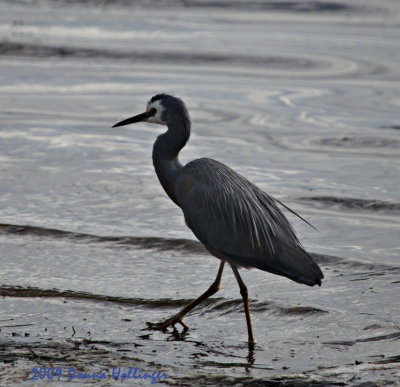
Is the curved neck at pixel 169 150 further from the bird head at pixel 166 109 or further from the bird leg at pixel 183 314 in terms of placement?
the bird leg at pixel 183 314

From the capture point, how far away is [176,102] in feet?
22.2

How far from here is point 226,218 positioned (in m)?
6.39

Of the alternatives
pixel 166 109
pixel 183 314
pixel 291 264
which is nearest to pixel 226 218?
pixel 291 264

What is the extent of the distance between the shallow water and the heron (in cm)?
45

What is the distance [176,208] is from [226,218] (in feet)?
8.83

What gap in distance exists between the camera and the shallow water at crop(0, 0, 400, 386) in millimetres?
5648

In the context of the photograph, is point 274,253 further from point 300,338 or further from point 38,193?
point 38,193

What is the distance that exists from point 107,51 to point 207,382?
12029 millimetres

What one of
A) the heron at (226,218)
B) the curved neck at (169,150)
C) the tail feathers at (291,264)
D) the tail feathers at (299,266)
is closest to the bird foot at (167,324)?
the heron at (226,218)

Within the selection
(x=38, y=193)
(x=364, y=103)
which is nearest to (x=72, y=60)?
(x=364, y=103)

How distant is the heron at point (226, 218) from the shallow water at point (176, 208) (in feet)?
1.47

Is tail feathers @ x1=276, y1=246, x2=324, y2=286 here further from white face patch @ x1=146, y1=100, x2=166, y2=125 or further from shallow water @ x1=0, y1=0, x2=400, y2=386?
white face patch @ x1=146, y1=100, x2=166, y2=125

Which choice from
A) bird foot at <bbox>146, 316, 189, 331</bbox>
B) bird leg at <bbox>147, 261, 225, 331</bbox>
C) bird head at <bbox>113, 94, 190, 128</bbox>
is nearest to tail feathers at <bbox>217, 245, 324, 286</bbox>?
bird leg at <bbox>147, 261, 225, 331</bbox>

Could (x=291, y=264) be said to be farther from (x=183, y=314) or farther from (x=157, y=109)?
(x=157, y=109)
